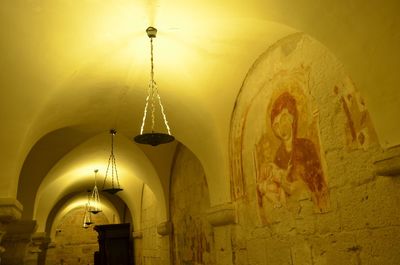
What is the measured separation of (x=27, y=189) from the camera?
25.5 ft

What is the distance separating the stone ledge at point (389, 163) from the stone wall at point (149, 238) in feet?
23.0

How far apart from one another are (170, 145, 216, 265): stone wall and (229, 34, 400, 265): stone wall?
5.85ft

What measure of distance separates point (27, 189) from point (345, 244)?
660 centimetres

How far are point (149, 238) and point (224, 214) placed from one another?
7.01m

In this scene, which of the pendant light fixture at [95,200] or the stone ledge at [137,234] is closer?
the stone ledge at [137,234]

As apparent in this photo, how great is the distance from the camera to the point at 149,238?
11.5m

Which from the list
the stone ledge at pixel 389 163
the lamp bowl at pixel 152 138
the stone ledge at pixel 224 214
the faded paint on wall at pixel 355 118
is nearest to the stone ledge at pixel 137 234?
the stone ledge at pixel 224 214

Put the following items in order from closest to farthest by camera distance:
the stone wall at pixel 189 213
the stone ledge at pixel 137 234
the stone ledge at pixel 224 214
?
1. the stone ledge at pixel 224 214
2. the stone wall at pixel 189 213
3. the stone ledge at pixel 137 234

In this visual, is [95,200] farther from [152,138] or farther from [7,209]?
[152,138]

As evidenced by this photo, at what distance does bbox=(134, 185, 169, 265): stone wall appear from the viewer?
10.0 meters

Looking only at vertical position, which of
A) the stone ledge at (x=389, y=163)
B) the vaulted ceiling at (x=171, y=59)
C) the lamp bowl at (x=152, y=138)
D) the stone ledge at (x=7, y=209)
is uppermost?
A: the vaulted ceiling at (x=171, y=59)

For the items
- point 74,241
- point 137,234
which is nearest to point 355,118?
point 137,234

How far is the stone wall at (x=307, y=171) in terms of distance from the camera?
2750mm

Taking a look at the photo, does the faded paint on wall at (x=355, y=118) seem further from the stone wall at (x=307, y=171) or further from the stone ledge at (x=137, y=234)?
the stone ledge at (x=137, y=234)
